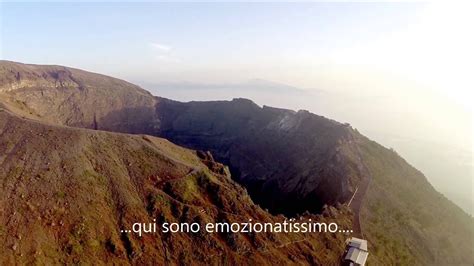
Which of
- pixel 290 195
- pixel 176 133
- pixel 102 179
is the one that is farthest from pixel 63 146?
pixel 176 133

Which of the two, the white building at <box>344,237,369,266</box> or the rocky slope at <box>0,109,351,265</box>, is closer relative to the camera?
the rocky slope at <box>0,109,351,265</box>

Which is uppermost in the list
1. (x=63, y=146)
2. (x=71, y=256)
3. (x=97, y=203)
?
(x=63, y=146)

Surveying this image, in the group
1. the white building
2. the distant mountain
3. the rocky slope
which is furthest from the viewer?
the distant mountain

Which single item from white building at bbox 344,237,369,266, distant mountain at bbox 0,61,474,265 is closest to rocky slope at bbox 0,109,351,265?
distant mountain at bbox 0,61,474,265

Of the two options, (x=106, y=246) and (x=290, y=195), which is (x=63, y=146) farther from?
(x=290, y=195)

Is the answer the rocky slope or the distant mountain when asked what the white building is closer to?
the rocky slope

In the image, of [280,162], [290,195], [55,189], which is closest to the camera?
[55,189]

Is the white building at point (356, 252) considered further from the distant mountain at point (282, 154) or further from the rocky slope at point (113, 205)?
the distant mountain at point (282, 154)

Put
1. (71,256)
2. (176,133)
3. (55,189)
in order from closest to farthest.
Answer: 1. (71,256)
2. (55,189)
3. (176,133)

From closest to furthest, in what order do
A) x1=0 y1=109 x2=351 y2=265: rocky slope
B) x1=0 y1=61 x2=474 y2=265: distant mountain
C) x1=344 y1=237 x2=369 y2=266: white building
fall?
x1=0 y1=109 x2=351 y2=265: rocky slope
x1=344 y1=237 x2=369 y2=266: white building
x1=0 y1=61 x2=474 y2=265: distant mountain
